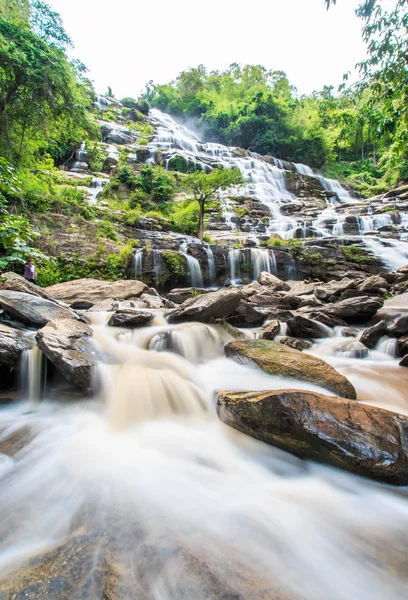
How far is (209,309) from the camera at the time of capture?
17.4 feet

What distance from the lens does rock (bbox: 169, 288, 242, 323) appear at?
5.31m

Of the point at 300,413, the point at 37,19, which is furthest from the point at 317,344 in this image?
the point at 37,19

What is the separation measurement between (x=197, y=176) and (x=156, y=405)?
13.3 metres

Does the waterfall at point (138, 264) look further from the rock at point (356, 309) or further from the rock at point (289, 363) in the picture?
the rock at point (289, 363)

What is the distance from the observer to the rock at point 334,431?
1.95 meters

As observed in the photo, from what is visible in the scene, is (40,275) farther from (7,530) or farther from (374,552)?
(374,552)

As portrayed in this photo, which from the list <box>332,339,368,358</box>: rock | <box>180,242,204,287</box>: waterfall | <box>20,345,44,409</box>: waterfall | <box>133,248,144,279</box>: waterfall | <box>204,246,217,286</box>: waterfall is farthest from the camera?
<box>204,246,217,286</box>: waterfall

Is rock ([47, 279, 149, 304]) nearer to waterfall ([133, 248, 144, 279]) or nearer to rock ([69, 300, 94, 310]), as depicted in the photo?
rock ([69, 300, 94, 310])

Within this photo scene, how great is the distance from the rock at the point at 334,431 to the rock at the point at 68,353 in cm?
A: 188

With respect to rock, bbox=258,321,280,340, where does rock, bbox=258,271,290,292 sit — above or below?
above

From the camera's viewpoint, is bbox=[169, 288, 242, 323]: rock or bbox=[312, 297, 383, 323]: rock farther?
bbox=[312, 297, 383, 323]: rock

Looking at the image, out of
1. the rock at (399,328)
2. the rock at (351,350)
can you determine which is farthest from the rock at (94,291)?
the rock at (399,328)

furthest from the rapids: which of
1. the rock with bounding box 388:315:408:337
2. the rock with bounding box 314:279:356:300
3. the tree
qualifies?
the tree

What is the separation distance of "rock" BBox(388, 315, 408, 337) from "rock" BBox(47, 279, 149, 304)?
660 centimetres
